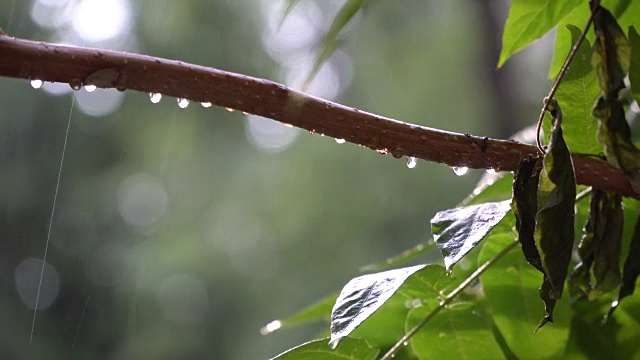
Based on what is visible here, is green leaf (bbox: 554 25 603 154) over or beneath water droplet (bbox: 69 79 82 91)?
beneath

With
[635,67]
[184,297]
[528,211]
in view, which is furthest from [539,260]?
[184,297]

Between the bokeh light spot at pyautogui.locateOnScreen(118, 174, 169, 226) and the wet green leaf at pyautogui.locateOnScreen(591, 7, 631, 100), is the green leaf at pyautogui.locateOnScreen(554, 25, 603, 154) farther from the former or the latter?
the bokeh light spot at pyautogui.locateOnScreen(118, 174, 169, 226)

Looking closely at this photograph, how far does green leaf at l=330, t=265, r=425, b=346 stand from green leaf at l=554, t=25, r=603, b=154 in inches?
4.6

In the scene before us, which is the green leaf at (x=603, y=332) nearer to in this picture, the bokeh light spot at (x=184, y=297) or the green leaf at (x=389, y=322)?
the green leaf at (x=389, y=322)

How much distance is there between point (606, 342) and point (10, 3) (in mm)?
828

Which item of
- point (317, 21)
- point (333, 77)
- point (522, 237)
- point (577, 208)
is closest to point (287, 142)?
point (333, 77)

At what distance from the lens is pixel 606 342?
37 centimetres

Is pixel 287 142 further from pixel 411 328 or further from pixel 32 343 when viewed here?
pixel 411 328

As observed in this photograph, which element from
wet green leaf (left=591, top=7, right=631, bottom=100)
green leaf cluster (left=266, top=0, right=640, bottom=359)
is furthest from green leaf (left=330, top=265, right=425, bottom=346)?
wet green leaf (left=591, top=7, right=631, bottom=100)

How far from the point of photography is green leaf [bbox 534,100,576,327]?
26cm

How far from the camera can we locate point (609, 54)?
0.85ft

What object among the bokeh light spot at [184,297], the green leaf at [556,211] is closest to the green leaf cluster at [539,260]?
the green leaf at [556,211]

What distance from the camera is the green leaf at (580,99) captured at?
12.6 inches

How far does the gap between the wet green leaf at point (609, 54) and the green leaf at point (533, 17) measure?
0.30 ft
